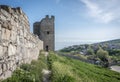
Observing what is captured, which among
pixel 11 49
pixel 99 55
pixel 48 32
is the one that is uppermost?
pixel 48 32

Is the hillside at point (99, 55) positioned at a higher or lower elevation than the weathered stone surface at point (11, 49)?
lower

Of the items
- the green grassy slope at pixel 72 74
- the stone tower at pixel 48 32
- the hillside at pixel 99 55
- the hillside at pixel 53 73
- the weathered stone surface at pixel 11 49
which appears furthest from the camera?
the hillside at pixel 99 55

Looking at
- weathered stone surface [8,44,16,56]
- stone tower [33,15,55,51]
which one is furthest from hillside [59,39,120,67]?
weathered stone surface [8,44,16,56]

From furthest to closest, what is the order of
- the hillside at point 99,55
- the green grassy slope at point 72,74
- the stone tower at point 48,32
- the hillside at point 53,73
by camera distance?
the hillside at point 99,55 < the stone tower at point 48,32 < the green grassy slope at point 72,74 < the hillside at point 53,73

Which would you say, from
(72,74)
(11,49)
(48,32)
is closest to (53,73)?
(72,74)

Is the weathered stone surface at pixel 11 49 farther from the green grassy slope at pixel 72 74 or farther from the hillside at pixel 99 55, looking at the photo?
the hillside at pixel 99 55

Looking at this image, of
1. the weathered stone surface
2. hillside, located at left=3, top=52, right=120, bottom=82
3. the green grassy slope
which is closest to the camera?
the weathered stone surface

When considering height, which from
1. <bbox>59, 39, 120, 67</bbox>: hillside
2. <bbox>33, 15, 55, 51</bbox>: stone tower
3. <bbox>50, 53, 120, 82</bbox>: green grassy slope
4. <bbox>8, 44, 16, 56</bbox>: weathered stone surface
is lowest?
<bbox>59, 39, 120, 67</bbox>: hillside

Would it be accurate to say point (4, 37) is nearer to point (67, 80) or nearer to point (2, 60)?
point (2, 60)

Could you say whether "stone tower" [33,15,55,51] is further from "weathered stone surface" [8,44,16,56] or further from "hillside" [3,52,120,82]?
"weathered stone surface" [8,44,16,56]

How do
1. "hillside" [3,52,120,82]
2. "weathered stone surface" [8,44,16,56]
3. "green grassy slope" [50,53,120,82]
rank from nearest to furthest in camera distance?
1. "weathered stone surface" [8,44,16,56]
2. "hillside" [3,52,120,82]
3. "green grassy slope" [50,53,120,82]

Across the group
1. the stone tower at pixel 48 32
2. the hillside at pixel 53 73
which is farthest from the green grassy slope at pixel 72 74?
the stone tower at pixel 48 32

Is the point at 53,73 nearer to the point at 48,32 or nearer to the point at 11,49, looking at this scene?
the point at 11,49

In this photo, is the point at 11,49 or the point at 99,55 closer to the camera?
the point at 11,49
